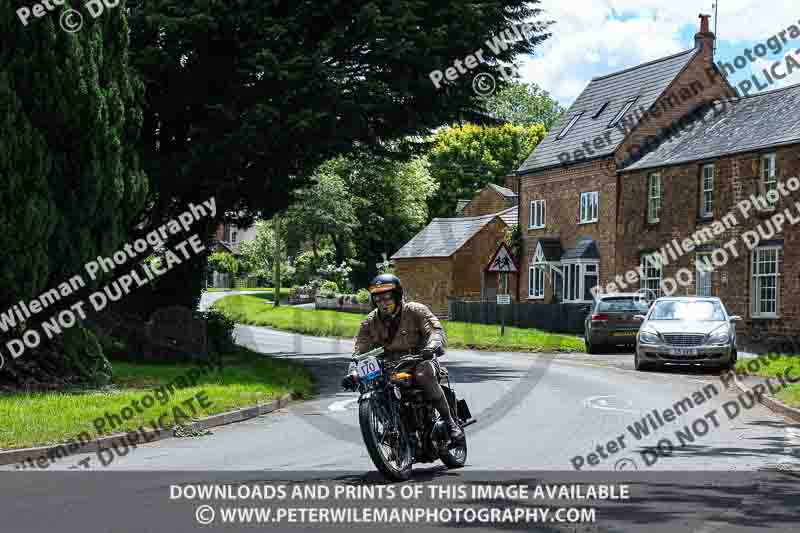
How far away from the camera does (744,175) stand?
123 ft

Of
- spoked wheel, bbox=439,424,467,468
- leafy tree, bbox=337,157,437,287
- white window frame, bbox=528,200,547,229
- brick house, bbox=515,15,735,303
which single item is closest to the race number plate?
spoked wheel, bbox=439,424,467,468

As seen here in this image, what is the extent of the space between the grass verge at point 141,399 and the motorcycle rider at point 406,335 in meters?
4.50

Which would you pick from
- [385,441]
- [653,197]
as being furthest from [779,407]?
[653,197]

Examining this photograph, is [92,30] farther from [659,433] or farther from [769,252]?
[769,252]

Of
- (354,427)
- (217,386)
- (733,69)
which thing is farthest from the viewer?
(733,69)

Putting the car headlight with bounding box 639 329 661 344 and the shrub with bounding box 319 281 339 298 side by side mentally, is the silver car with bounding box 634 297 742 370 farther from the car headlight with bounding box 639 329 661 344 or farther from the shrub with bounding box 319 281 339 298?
the shrub with bounding box 319 281 339 298

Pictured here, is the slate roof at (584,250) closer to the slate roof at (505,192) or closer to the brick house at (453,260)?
the brick house at (453,260)

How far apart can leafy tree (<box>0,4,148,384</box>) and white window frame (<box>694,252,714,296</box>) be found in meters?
24.6

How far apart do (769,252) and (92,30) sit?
2457 centimetres

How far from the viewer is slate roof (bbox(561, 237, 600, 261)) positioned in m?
47.4

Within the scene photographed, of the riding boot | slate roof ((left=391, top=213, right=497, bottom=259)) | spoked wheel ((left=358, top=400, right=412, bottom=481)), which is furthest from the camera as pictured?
slate roof ((left=391, top=213, right=497, bottom=259))

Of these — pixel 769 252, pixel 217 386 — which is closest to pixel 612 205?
pixel 769 252

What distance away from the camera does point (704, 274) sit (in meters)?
39.5

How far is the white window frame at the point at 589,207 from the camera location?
4738 cm
